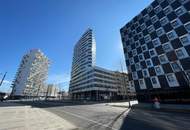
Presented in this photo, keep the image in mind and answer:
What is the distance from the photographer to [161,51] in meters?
31.4

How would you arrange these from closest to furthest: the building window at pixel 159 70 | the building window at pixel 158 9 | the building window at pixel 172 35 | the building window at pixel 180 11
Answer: the building window at pixel 180 11
the building window at pixel 172 35
the building window at pixel 159 70
the building window at pixel 158 9

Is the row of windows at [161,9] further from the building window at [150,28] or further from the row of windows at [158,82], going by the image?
the row of windows at [158,82]

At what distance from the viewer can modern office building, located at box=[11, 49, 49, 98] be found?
118 meters

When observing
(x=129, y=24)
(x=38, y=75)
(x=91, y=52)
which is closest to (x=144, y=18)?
(x=129, y=24)

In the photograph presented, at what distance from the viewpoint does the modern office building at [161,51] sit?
27.3 metres

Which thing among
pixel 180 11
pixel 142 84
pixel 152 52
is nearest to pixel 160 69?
pixel 152 52

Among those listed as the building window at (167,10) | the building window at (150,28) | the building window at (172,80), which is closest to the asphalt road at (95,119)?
the building window at (172,80)

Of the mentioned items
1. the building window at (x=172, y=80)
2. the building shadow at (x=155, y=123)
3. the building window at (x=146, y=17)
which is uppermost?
the building window at (x=146, y=17)

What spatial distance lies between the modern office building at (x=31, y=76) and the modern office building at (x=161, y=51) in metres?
97.3

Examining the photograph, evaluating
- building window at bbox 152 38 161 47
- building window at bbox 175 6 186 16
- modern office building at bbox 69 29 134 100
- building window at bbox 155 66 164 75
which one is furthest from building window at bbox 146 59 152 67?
modern office building at bbox 69 29 134 100

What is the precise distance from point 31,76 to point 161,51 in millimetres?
124839

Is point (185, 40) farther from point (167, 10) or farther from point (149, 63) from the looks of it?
point (167, 10)

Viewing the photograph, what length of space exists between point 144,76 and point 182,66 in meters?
9.76

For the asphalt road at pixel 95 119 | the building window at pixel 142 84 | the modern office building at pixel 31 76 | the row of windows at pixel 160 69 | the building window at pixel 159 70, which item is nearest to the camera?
the asphalt road at pixel 95 119
